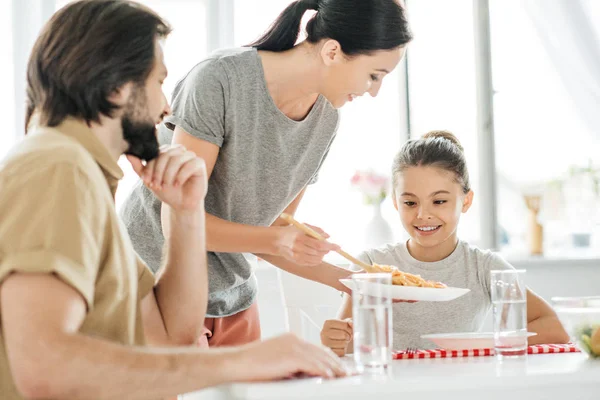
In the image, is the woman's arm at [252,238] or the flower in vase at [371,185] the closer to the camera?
the woman's arm at [252,238]

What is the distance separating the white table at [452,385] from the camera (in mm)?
1099

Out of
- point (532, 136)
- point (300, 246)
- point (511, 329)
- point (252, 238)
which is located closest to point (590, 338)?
point (511, 329)

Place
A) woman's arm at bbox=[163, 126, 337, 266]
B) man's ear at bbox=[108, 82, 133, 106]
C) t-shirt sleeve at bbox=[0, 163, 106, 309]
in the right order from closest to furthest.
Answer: t-shirt sleeve at bbox=[0, 163, 106, 309] → man's ear at bbox=[108, 82, 133, 106] → woman's arm at bbox=[163, 126, 337, 266]

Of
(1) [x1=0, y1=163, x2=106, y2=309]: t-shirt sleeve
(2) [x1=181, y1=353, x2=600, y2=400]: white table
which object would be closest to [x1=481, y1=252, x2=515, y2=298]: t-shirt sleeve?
(2) [x1=181, y1=353, x2=600, y2=400]: white table

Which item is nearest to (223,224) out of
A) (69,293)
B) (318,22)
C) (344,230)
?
(318,22)

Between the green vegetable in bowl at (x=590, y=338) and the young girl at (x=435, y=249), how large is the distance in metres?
0.71

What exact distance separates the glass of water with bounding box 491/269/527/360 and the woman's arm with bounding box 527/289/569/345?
43 cm

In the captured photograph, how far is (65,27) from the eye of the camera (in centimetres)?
118

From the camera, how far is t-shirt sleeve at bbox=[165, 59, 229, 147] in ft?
6.27

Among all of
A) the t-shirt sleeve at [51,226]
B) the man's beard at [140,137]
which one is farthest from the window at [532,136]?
the t-shirt sleeve at [51,226]

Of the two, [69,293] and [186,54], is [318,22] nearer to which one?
[69,293]

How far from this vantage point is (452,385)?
45.6 inches

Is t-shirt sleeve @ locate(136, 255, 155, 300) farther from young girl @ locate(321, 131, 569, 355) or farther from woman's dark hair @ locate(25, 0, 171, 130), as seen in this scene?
young girl @ locate(321, 131, 569, 355)

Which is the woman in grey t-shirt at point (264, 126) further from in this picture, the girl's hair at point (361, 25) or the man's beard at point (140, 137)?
the man's beard at point (140, 137)
